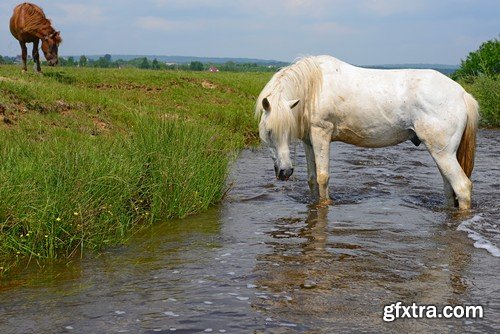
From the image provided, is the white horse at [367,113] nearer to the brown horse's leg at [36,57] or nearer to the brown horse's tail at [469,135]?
the brown horse's tail at [469,135]

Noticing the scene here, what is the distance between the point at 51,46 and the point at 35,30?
0.60 meters

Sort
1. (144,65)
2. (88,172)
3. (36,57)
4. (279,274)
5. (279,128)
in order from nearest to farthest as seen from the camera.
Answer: (279,274), (88,172), (279,128), (36,57), (144,65)

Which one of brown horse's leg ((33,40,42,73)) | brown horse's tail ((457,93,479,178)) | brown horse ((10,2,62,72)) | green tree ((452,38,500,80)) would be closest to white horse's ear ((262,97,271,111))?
brown horse's tail ((457,93,479,178))

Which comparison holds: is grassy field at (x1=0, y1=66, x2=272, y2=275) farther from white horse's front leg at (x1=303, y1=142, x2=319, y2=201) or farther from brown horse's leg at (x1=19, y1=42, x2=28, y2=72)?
brown horse's leg at (x1=19, y1=42, x2=28, y2=72)

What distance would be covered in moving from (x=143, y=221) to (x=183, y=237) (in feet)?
2.38

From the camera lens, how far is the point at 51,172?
6.29 meters

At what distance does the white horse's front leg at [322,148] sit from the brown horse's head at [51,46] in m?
12.2

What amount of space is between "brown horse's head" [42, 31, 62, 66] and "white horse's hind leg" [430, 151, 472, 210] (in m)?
13.2

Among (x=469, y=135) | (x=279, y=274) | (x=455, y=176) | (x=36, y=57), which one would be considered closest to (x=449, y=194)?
(x=455, y=176)

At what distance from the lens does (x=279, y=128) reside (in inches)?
302

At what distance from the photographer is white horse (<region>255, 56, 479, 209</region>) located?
25.6 feet

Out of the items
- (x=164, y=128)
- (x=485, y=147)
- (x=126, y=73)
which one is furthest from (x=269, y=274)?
(x=126, y=73)

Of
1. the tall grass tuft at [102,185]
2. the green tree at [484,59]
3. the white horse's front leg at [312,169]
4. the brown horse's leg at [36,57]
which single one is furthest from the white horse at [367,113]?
the green tree at [484,59]

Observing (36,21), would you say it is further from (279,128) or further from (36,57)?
(279,128)
